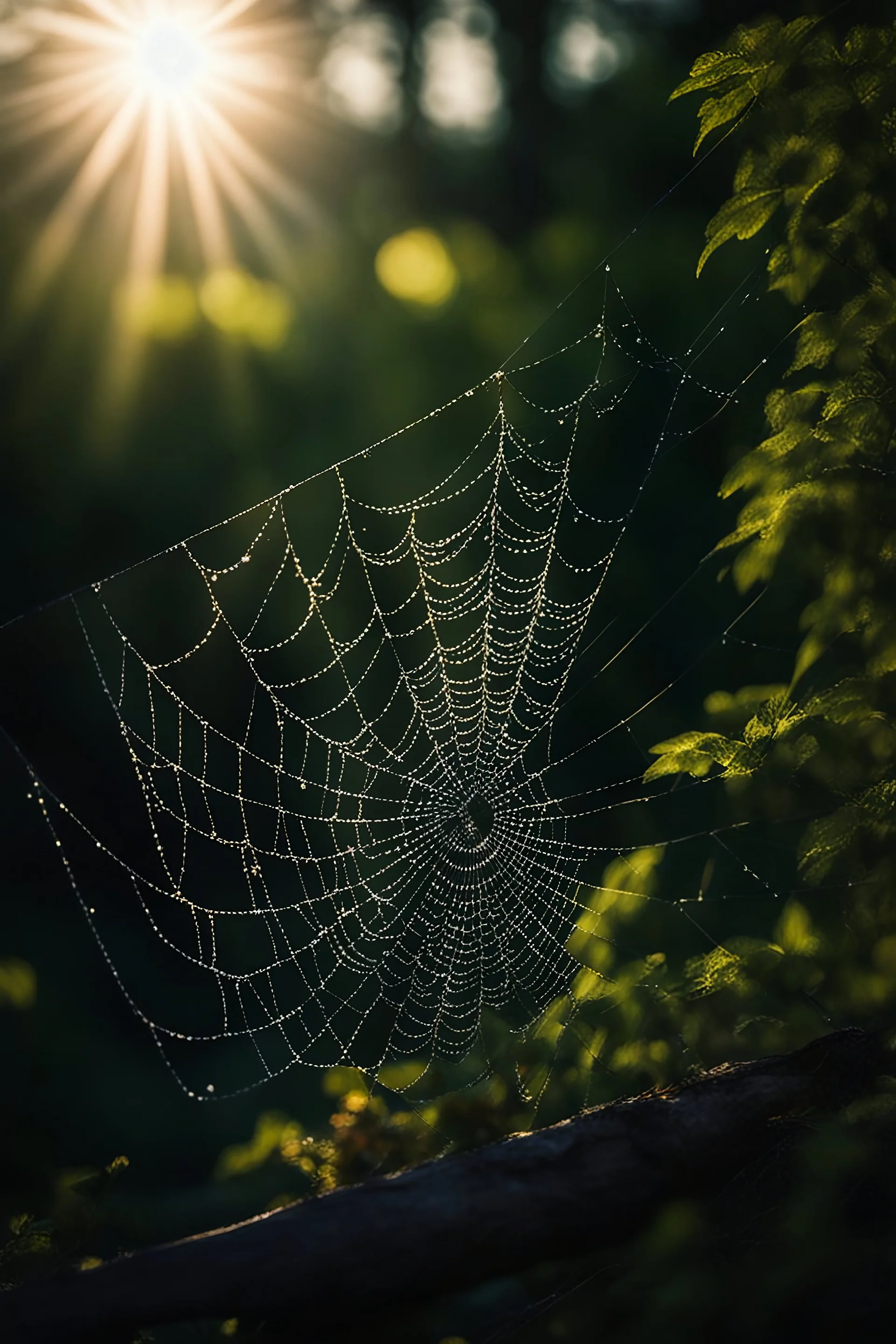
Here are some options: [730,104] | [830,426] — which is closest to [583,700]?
[830,426]

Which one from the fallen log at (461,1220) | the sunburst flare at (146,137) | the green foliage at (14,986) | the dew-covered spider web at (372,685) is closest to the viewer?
the fallen log at (461,1220)

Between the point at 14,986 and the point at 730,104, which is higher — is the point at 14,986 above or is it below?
below

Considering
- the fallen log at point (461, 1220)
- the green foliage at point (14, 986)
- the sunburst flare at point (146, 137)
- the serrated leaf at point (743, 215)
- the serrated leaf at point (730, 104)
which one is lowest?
the fallen log at point (461, 1220)

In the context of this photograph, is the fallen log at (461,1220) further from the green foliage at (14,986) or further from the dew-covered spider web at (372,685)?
the dew-covered spider web at (372,685)

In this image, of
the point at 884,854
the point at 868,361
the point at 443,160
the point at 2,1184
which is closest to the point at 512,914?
the point at 2,1184

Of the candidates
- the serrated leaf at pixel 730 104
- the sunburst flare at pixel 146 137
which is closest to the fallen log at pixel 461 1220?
the serrated leaf at pixel 730 104

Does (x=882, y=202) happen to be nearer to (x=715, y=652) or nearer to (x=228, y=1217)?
(x=228, y=1217)

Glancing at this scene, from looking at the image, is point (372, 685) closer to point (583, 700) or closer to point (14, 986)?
point (583, 700)
